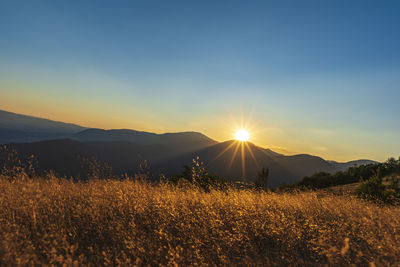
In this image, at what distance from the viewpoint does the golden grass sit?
254 centimetres

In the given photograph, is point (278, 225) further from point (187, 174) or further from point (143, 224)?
point (187, 174)

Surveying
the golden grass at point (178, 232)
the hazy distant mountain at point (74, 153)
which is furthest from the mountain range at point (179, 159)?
the golden grass at point (178, 232)

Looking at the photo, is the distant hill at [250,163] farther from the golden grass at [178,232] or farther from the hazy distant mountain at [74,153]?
the golden grass at [178,232]

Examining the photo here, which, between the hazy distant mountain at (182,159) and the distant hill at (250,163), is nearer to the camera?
the hazy distant mountain at (182,159)

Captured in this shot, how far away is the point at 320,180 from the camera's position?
15.0m

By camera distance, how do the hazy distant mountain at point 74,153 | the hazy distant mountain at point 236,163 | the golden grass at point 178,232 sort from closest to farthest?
the golden grass at point 178,232, the hazy distant mountain at point 74,153, the hazy distant mountain at point 236,163

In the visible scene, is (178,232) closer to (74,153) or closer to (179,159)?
(74,153)

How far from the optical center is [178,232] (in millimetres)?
3150

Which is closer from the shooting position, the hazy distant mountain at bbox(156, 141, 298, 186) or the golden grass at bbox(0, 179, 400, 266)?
the golden grass at bbox(0, 179, 400, 266)

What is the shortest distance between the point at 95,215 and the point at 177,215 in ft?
4.61

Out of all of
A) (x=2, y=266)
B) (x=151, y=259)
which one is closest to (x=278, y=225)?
(x=151, y=259)

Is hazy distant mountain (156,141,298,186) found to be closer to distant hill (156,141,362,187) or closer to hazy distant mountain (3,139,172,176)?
distant hill (156,141,362,187)

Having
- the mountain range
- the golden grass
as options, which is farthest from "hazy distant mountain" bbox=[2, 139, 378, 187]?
the golden grass

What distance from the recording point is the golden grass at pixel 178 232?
2.54 meters
